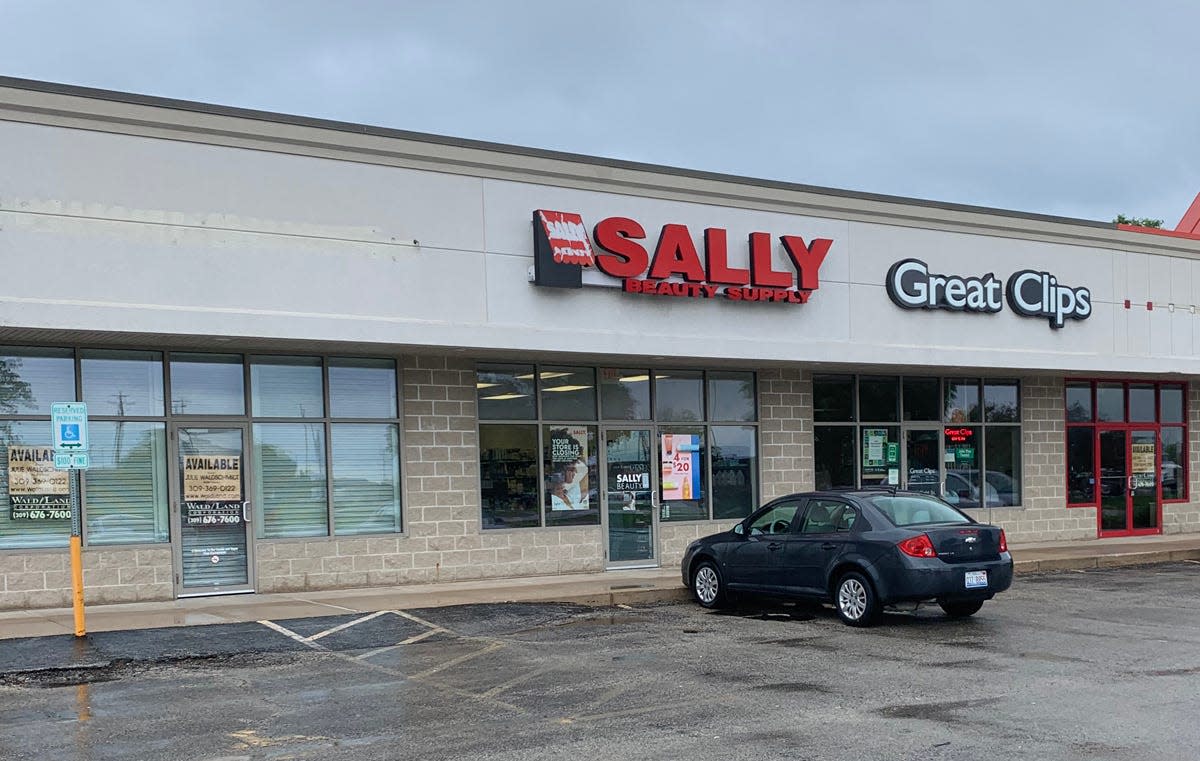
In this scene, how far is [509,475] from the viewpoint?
58.1 feet

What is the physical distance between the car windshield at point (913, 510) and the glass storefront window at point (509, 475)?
5891mm

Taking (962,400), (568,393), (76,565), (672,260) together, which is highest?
(672,260)

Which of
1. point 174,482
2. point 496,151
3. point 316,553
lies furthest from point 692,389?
point 174,482

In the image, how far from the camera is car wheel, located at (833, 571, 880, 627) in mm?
12992

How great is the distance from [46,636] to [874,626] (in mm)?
8685

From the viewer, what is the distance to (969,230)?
842 inches

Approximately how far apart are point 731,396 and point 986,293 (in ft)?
17.2

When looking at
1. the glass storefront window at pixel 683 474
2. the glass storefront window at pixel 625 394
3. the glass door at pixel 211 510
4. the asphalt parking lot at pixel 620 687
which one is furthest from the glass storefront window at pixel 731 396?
the glass door at pixel 211 510

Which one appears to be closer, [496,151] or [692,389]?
[496,151]

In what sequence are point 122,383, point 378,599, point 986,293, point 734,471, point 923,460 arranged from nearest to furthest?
A: point 122,383 → point 378,599 → point 734,471 → point 986,293 → point 923,460

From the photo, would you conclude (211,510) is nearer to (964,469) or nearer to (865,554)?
(865,554)

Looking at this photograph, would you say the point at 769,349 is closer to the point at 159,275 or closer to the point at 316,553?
the point at 316,553

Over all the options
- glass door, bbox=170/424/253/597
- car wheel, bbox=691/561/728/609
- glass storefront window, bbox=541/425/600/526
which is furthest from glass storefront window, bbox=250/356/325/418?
car wheel, bbox=691/561/728/609

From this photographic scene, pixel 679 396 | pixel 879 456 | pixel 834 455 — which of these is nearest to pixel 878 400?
pixel 879 456
